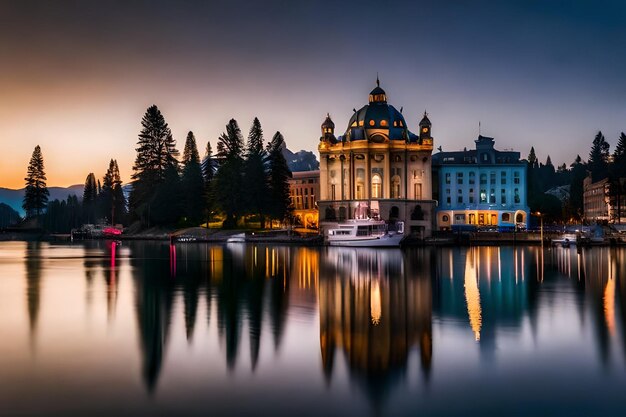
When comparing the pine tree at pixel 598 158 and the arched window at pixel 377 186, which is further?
the pine tree at pixel 598 158

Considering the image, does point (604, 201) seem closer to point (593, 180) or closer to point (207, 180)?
point (593, 180)

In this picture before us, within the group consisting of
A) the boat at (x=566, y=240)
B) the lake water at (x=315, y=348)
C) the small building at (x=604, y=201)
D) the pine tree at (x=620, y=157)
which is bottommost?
the lake water at (x=315, y=348)

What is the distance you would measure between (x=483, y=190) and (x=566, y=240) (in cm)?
3916

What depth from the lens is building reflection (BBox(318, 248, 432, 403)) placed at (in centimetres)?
1842

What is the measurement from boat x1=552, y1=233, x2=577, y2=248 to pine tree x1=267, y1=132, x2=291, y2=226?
49.2 metres

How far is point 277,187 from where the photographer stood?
131 m

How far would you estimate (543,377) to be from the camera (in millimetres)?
17844

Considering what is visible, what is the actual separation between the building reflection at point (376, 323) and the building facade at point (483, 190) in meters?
89.9

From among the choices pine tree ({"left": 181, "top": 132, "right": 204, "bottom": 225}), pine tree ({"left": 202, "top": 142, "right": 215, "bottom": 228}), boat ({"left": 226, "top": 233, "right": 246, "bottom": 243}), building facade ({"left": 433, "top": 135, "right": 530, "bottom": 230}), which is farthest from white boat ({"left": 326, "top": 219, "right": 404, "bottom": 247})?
pine tree ({"left": 181, "top": 132, "right": 204, "bottom": 225})

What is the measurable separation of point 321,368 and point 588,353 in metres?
8.34

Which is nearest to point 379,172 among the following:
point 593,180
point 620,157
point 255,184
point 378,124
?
point 378,124

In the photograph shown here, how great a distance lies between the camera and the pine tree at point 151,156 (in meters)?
145

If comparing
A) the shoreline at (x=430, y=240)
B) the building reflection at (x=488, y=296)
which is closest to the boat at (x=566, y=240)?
the shoreline at (x=430, y=240)

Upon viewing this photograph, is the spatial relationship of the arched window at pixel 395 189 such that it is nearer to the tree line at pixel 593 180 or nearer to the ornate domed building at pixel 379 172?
the ornate domed building at pixel 379 172
